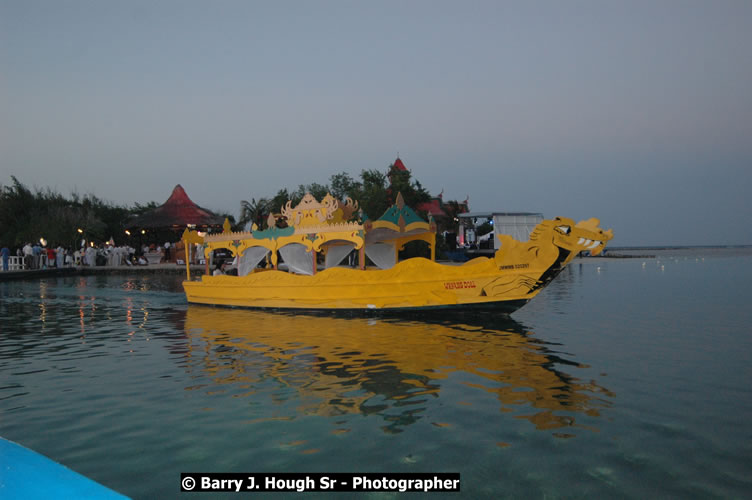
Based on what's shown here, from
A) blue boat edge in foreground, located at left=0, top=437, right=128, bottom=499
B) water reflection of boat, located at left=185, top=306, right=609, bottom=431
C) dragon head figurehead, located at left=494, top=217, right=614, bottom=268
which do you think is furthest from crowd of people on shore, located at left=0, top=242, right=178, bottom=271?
blue boat edge in foreground, located at left=0, top=437, right=128, bottom=499

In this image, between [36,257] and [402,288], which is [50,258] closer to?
[36,257]

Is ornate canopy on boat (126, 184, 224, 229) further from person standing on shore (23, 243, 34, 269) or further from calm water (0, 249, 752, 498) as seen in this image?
calm water (0, 249, 752, 498)

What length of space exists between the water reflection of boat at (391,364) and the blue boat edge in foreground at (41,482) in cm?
370

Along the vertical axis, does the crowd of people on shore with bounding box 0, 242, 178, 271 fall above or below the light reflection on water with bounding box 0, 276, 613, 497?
above

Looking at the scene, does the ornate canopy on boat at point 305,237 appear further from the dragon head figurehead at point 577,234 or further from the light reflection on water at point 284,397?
the dragon head figurehead at point 577,234

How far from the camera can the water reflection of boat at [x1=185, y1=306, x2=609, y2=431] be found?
21.5ft

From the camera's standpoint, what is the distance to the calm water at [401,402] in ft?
15.7

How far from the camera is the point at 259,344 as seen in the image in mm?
10648

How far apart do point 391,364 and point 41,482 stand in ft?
21.4

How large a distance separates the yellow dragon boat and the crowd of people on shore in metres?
21.4

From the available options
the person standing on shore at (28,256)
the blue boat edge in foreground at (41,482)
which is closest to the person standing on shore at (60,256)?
the person standing on shore at (28,256)

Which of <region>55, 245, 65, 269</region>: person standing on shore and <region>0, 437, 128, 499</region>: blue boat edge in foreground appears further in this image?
<region>55, 245, 65, 269</region>: person standing on shore

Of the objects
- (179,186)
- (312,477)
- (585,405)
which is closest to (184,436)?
(312,477)

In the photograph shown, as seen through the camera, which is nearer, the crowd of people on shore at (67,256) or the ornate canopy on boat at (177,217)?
the crowd of people on shore at (67,256)
